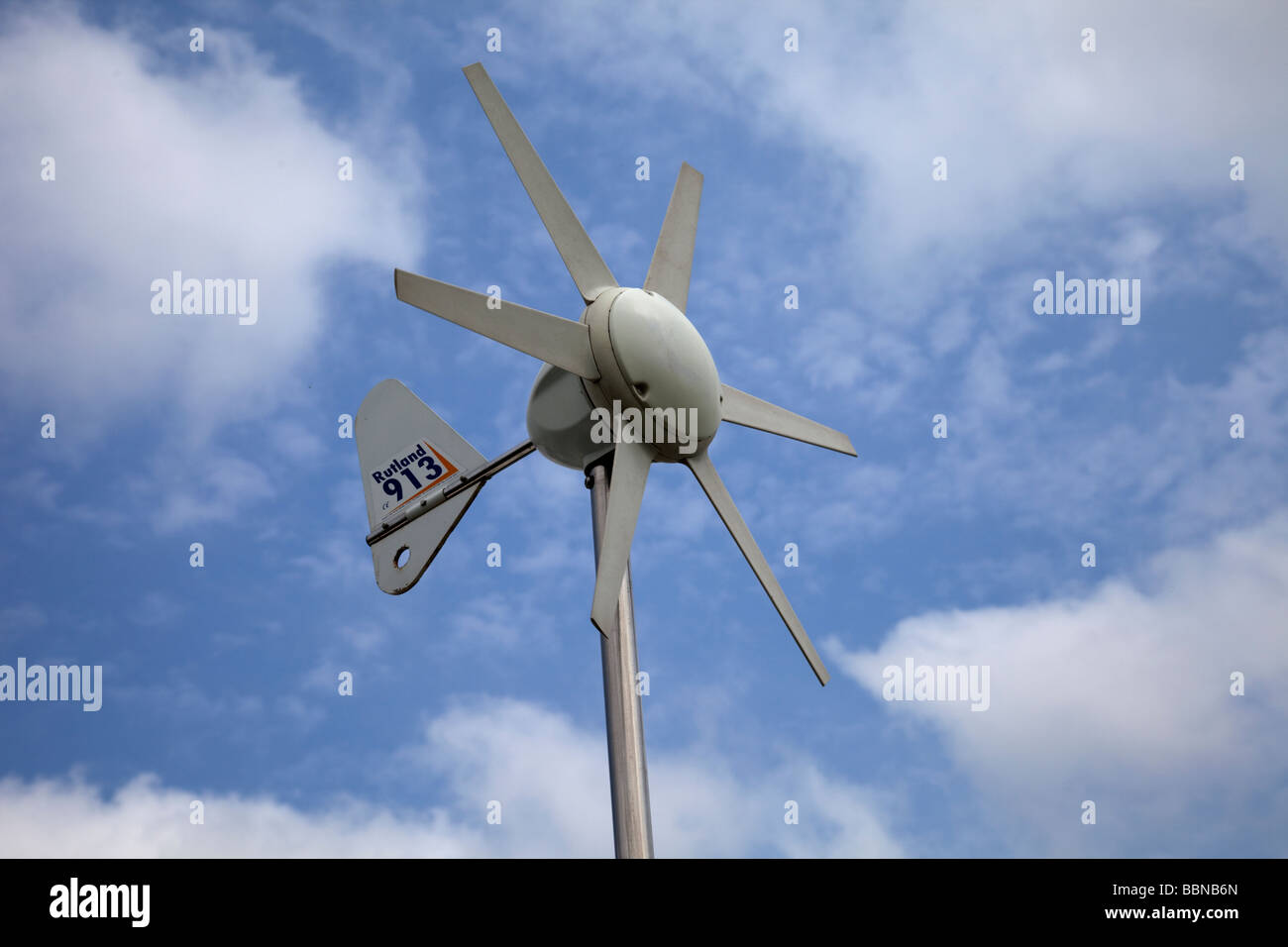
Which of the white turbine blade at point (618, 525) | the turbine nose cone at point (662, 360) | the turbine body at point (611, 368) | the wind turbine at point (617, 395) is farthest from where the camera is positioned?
the turbine nose cone at point (662, 360)

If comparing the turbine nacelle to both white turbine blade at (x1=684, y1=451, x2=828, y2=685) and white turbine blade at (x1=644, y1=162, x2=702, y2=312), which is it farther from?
white turbine blade at (x1=644, y1=162, x2=702, y2=312)

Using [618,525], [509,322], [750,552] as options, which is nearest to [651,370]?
[509,322]

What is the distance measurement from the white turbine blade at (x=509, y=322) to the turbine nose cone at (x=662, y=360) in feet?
1.43

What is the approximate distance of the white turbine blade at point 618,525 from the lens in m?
11.9

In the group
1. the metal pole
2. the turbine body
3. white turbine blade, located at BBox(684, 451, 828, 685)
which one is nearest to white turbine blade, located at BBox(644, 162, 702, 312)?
the turbine body

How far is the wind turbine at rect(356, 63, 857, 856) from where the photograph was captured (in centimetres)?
1262

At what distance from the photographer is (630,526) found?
1297 cm

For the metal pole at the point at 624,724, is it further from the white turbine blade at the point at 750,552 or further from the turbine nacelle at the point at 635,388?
the white turbine blade at the point at 750,552

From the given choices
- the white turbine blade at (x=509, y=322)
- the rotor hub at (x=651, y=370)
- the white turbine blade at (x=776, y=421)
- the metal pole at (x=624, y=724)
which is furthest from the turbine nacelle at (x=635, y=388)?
the white turbine blade at (x=776, y=421)

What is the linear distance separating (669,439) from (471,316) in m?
2.64
